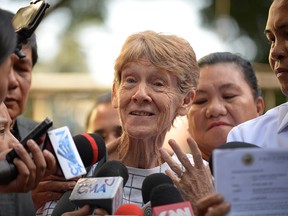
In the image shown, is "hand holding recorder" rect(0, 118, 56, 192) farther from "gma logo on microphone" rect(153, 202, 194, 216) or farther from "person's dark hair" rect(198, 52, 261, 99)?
"person's dark hair" rect(198, 52, 261, 99)

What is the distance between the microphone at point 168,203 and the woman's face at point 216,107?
1372 millimetres

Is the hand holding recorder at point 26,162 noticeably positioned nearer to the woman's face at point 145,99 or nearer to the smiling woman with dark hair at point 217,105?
the woman's face at point 145,99

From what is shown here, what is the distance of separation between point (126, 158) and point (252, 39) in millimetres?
12713

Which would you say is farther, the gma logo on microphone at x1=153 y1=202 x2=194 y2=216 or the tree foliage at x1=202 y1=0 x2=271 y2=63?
the tree foliage at x1=202 y1=0 x2=271 y2=63

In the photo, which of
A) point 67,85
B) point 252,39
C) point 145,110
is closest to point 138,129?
point 145,110

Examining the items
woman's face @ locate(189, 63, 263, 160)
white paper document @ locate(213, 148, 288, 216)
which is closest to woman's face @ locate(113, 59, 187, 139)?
woman's face @ locate(189, 63, 263, 160)

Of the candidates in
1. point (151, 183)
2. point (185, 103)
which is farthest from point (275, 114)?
point (151, 183)

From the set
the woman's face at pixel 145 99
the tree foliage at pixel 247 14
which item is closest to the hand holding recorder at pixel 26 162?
the woman's face at pixel 145 99

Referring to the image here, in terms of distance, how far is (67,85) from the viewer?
9.28 meters

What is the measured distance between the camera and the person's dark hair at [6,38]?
241cm

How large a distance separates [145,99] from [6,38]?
991 mm

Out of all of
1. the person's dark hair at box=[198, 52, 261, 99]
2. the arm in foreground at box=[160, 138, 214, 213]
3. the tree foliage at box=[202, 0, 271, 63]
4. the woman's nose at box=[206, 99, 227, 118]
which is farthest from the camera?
the tree foliage at box=[202, 0, 271, 63]

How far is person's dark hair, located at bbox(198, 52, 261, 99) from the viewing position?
415 cm

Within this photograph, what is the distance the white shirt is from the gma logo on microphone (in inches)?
34.4
